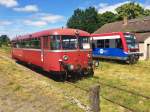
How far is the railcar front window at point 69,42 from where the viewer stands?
1648cm

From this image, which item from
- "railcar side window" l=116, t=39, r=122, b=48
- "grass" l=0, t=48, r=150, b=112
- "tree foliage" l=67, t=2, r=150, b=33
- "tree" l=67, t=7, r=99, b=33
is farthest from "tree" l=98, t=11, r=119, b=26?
"grass" l=0, t=48, r=150, b=112

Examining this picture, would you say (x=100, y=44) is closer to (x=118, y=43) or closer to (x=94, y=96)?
(x=118, y=43)

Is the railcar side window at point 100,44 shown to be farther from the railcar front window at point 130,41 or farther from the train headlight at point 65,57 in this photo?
the train headlight at point 65,57

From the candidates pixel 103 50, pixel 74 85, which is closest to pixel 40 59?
pixel 74 85

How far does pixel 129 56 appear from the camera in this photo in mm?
25625

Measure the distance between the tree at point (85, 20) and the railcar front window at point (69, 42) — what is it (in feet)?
201

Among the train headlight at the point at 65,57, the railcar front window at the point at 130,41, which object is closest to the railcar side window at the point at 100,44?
the railcar front window at the point at 130,41

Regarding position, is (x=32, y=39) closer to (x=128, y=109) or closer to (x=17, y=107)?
(x=17, y=107)

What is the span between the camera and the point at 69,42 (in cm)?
1673

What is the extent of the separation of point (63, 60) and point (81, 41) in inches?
69.5

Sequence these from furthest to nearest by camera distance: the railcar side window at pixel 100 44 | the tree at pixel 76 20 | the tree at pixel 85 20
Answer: the tree at pixel 76 20 < the tree at pixel 85 20 < the railcar side window at pixel 100 44

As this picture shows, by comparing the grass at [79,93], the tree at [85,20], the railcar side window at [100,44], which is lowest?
the grass at [79,93]

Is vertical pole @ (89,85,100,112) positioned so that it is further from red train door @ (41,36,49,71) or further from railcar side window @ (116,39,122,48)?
railcar side window @ (116,39,122,48)

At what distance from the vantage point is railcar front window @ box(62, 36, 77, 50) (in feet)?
54.1
